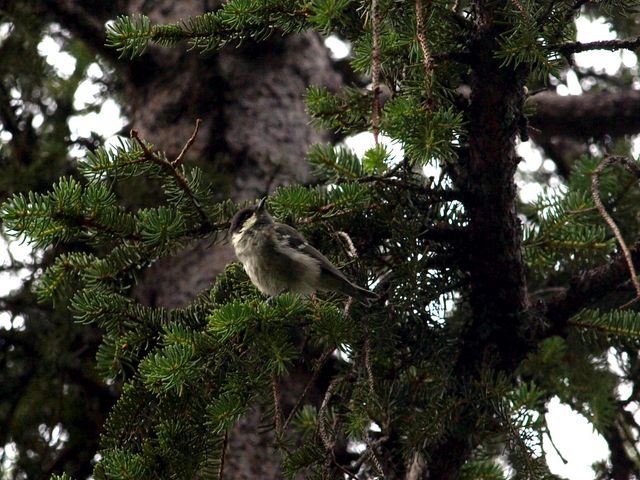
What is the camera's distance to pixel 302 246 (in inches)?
122

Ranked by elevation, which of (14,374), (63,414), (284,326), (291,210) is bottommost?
(284,326)

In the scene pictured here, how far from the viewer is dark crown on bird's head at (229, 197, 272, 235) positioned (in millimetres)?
2902

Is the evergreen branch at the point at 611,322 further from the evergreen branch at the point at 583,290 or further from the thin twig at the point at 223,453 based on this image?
the thin twig at the point at 223,453

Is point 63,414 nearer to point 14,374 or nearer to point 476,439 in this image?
point 14,374

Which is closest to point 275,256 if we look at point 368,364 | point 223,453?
point 368,364

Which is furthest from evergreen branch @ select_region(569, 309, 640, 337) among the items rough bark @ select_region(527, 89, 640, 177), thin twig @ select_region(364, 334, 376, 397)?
rough bark @ select_region(527, 89, 640, 177)

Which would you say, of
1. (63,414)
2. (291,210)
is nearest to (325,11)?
(291,210)

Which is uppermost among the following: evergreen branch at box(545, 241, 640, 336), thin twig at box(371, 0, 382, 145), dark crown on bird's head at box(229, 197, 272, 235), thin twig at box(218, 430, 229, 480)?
dark crown on bird's head at box(229, 197, 272, 235)

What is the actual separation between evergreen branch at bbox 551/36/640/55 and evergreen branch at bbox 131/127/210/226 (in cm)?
121

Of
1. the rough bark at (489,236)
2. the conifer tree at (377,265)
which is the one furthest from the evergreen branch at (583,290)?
the rough bark at (489,236)

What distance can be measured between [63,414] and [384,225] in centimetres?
303

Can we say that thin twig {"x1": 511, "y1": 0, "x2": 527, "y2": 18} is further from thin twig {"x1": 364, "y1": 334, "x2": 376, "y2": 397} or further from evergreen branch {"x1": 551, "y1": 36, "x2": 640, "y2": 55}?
thin twig {"x1": 364, "y1": 334, "x2": 376, "y2": 397}

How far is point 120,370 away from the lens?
2645mm

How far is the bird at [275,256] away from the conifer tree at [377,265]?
8 centimetres
